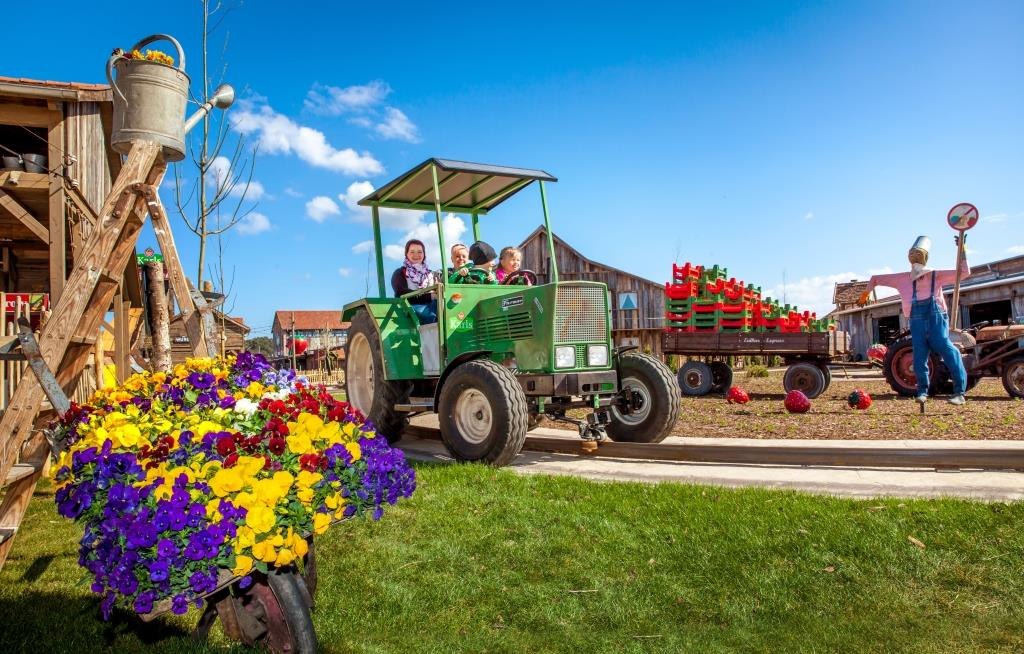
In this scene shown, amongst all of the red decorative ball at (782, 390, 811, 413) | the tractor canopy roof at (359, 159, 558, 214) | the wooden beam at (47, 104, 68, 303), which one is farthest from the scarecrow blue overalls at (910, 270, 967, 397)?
the wooden beam at (47, 104, 68, 303)

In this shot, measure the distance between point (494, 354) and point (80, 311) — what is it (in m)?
3.47

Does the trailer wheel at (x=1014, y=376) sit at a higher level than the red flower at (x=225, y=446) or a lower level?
lower

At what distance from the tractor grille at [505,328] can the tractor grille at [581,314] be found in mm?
281

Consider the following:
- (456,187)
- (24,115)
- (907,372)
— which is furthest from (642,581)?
(24,115)

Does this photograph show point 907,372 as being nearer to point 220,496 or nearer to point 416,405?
point 416,405

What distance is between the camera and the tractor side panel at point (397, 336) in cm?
661

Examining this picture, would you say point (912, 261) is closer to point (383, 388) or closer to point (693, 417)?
point (693, 417)

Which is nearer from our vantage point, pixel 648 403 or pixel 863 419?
pixel 648 403

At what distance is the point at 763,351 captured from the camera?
1065 centimetres

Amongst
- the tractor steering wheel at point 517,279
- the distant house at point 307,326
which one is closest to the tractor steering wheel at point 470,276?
the tractor steering wheel at point 517,279

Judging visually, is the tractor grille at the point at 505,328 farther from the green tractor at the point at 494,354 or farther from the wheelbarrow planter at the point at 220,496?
the wheelbarrow planter at the point at 220,496

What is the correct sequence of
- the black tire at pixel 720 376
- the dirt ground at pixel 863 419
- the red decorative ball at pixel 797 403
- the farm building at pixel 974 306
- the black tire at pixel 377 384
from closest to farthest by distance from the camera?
the dirt ground at pixel 863 419 < the black tire at pixel 377 384 < the red decorative ball at pixel 797 403 < the black tire at pixel 720 376 < the farm building at pixel 974 306

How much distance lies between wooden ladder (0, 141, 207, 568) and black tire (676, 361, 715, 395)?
9.23m

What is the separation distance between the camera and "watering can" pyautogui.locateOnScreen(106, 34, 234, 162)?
Answer: 11.7ft
